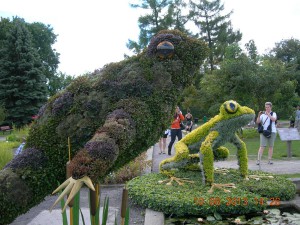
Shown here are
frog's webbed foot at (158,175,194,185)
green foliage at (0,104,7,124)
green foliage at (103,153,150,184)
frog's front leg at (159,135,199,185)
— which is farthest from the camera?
green foliage at (0,104,7,124)

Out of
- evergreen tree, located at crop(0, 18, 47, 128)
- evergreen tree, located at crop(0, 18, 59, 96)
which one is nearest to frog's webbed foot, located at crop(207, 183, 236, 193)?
evergreen tree, located at crop(0, 18, 47, 128)

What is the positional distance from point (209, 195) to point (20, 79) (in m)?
23.1

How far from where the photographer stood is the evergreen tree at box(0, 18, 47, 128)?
1019 inches

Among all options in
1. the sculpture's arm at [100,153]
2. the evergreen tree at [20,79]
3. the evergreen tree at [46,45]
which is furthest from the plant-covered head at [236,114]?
the evergreen tree at [46,45]

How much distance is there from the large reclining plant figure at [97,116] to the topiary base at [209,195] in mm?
2789

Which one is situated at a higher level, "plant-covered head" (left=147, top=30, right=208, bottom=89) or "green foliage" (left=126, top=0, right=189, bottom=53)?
"green foliage" (left=126, top=0, right=189, bottom=53)

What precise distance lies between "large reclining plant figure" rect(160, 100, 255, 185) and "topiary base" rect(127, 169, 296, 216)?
31 centimetres

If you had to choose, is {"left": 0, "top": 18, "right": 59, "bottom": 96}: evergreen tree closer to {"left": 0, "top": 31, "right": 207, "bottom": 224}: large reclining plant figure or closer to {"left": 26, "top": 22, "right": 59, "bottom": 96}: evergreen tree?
{"left": 26, "top": 22, "right": 59, "bottom": 96}: evergreen tree

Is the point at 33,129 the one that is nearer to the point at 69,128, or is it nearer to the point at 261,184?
the point at 69,128

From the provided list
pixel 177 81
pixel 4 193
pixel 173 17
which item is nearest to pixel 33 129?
pixel 4 193

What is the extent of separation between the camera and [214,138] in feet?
21.1

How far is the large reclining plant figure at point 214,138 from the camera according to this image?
6324mm
